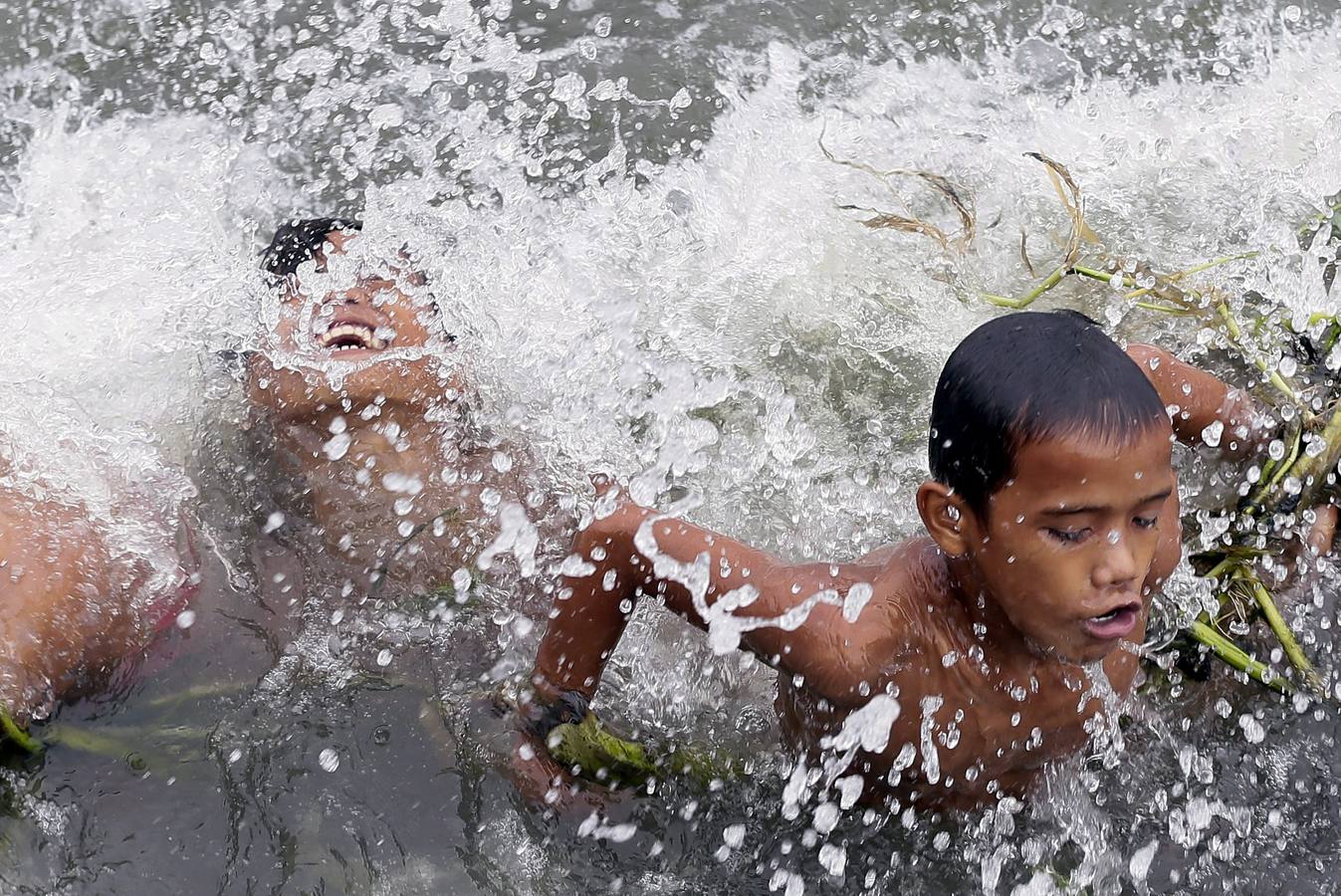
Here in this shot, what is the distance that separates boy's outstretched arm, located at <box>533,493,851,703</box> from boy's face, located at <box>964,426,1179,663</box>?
1.09ft

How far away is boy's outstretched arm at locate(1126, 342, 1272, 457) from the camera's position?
9.09 feet

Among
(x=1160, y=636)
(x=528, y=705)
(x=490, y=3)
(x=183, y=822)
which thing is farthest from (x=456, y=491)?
(x=490, y=3)

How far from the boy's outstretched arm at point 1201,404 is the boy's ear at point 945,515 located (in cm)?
74

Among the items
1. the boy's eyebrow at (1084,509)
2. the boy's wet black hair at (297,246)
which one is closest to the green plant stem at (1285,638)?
the boy's eyebrow at (1084,509)

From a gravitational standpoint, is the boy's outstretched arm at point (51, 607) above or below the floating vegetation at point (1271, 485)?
below

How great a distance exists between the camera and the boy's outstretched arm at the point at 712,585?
91.6 inches

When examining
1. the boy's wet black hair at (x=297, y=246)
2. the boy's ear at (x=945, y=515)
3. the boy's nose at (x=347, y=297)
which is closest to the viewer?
the boy's ear at (x=945, y=515)

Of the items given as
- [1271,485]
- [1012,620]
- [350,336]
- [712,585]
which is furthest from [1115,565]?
[350,336]

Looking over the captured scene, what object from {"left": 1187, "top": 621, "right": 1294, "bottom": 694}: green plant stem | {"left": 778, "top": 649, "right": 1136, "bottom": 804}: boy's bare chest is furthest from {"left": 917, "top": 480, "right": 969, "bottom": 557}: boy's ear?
{"left": 1187, "top": 621, "right": 1294, "bottom": 694}: green plant stem

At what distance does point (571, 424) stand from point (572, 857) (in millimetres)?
1285

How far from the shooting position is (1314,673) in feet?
9.25

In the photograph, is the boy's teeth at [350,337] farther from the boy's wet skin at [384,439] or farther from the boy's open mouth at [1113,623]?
the boy's open mouth at [1113,623]

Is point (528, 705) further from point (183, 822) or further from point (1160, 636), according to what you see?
point (1160, 636)

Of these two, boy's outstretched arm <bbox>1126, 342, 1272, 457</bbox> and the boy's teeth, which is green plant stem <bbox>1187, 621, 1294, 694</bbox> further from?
the boy's teeth
